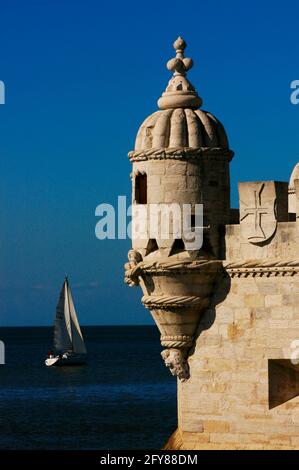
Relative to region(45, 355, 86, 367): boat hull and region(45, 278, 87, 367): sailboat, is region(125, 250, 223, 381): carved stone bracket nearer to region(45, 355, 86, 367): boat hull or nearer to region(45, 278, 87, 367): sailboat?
region(45, 278, 87, 367): sailboat

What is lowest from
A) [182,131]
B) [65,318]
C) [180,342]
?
[180,342]

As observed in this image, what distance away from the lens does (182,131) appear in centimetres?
2838

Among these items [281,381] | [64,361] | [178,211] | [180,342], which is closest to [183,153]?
[178,211]

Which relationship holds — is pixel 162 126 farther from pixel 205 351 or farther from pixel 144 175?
pixel 205 351

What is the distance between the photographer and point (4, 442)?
6700cm

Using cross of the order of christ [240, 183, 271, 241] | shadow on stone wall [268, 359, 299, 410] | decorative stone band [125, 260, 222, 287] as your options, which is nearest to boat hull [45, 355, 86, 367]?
decorative stone band [125, 260, 222, 287]

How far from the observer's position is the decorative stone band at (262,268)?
2739 cm

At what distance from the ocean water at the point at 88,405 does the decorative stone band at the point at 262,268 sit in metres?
35.8

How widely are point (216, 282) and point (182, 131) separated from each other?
10.9 feet

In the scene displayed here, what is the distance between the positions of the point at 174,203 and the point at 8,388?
255 ft

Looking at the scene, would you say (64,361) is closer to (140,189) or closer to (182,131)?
(140,189)

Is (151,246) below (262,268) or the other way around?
the other way around

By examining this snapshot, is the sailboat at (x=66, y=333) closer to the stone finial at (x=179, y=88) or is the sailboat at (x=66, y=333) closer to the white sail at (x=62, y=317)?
the white sail at (x=62, y=317)

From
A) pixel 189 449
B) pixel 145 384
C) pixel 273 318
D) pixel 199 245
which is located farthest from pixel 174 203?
pixel 145 384
